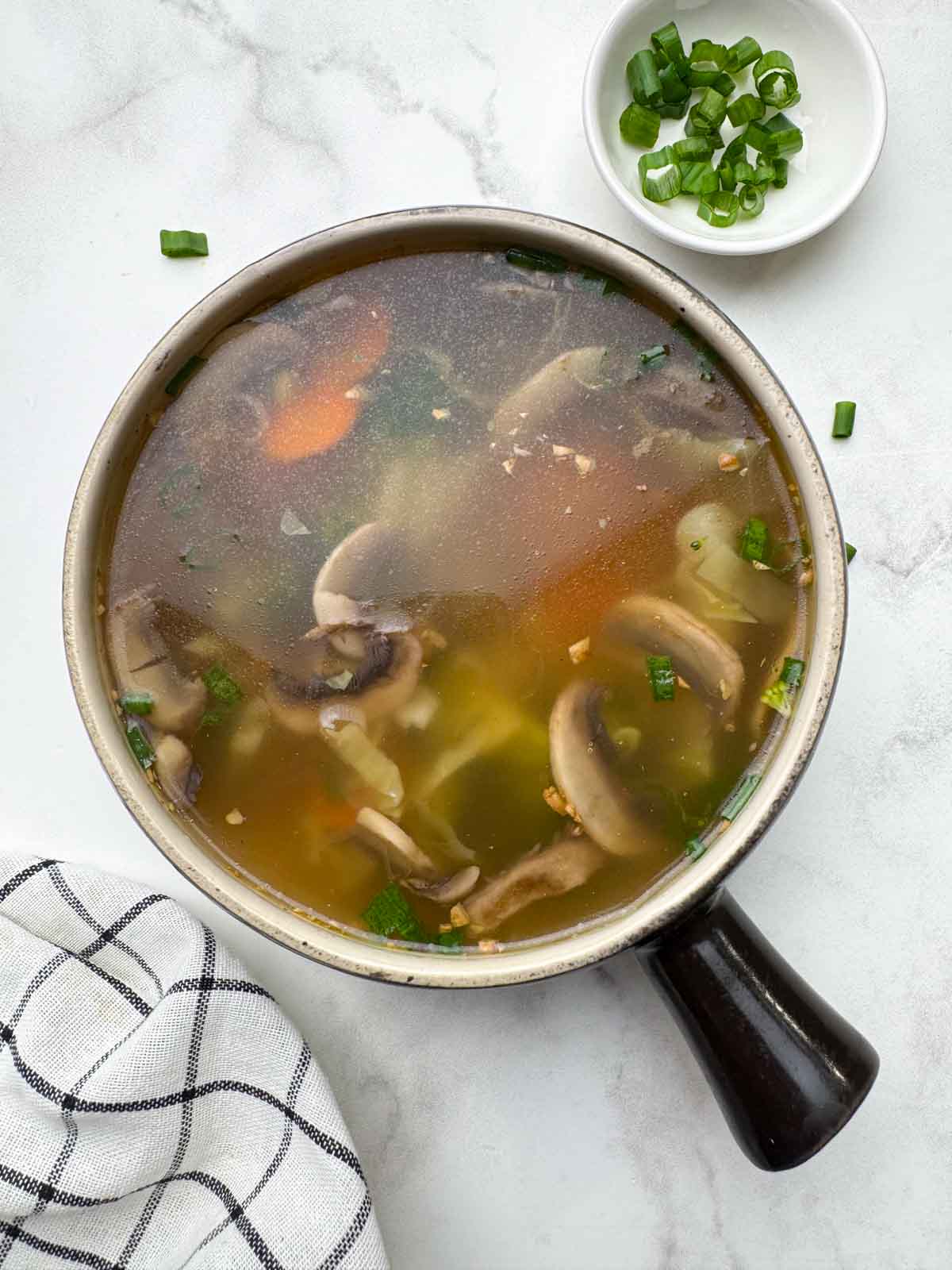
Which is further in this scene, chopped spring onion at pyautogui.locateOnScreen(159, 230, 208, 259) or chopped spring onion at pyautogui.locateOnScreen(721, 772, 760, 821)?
chopped spring onion at pyautogui.locateOnScreen(159, 230, 208, 259)

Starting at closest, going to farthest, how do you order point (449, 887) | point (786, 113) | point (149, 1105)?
point (449, 887), point (149, 1105), point (786, 113)

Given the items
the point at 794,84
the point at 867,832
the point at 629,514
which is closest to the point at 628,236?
the point at 794,84

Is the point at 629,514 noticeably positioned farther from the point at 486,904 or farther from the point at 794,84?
the point at 794,84

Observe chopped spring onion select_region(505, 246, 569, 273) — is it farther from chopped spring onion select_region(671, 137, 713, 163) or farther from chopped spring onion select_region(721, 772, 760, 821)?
chopped spring onion select_region(721, 772, 760, 821)

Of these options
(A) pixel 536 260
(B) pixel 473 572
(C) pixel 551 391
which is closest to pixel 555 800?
(B) pixel 473 572

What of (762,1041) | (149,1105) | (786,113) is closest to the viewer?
(762,1041)

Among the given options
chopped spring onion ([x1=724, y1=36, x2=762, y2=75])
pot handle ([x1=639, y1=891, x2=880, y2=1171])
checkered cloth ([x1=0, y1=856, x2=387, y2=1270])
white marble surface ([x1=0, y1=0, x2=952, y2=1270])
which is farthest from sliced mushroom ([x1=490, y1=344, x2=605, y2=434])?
checkered cloth ([x1=0, y1=856, x2=387, y2=1270])

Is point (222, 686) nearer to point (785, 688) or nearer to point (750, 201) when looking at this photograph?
point (785, 688)
